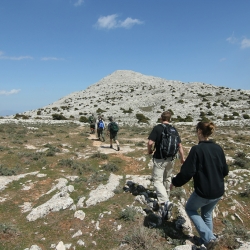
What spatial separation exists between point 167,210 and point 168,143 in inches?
72.3

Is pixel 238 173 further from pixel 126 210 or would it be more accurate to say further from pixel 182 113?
pixel 182 113

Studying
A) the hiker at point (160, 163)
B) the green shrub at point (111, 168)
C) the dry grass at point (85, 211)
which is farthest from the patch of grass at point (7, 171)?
the hiker at point (160, 163)

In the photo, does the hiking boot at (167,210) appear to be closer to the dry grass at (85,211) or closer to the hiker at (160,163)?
the hiker at (160,163)

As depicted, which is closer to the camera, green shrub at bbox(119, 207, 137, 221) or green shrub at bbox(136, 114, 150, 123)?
green shrub at bbox(119, 207, 137, 221)

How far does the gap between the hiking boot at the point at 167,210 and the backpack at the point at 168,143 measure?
129cm

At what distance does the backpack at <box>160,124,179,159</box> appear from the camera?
5.94m

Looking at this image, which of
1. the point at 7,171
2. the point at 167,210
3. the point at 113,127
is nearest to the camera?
the point at 167,210

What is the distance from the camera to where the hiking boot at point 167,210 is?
231 inches

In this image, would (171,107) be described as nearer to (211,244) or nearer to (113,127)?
(113,127)

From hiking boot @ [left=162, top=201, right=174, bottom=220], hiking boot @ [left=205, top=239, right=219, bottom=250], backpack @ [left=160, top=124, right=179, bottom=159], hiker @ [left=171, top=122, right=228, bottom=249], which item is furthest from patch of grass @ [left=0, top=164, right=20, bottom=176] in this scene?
hiking boot @ [left=205, top=239, right=219, bottom=250]

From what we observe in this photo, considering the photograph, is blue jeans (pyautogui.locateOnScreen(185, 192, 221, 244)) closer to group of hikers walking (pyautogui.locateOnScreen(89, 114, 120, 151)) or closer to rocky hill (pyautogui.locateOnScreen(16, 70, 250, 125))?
group of hikers walking (pyautogui.locateOnScreen(89, 114, 120, 151))

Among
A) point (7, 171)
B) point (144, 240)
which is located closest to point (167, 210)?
point (144, 240)

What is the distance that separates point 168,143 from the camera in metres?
5.93

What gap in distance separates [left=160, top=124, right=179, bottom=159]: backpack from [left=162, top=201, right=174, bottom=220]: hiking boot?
129 centimetres
